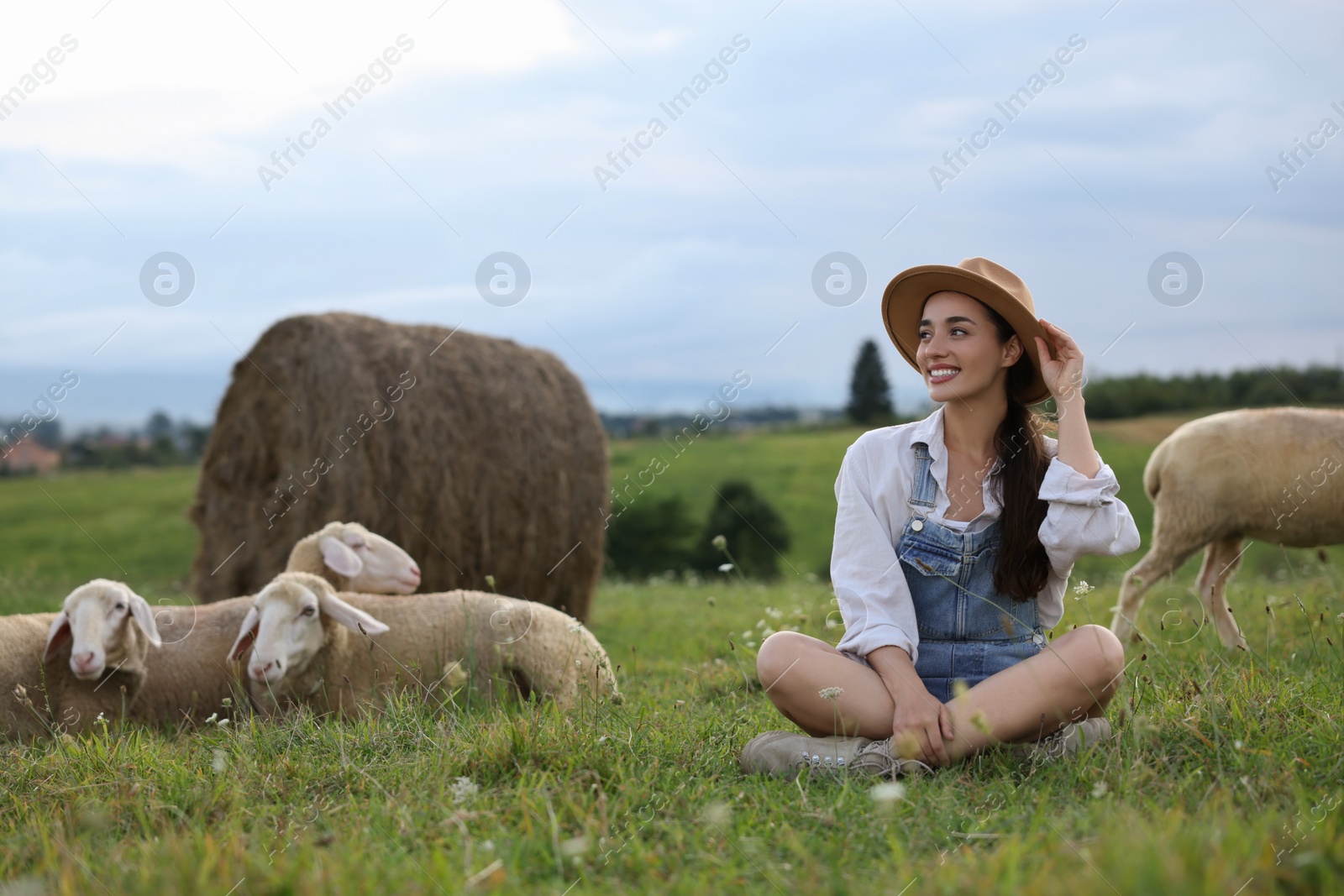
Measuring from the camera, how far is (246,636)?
4723mm

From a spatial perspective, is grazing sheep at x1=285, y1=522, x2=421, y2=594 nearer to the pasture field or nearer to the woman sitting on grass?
the pasture field

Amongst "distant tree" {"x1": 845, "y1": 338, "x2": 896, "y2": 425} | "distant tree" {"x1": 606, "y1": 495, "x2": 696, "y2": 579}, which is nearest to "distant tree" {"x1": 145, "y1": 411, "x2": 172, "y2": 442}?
"distant tree" {"x1": 606, "y1": 495, "x2": 696, "y2": 579}

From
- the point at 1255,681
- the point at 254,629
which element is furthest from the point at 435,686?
the point at 1255,681

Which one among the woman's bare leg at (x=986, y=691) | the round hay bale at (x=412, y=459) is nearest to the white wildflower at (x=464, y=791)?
the woman's bare leg at (x=986, y=691)

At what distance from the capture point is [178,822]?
9.22ft

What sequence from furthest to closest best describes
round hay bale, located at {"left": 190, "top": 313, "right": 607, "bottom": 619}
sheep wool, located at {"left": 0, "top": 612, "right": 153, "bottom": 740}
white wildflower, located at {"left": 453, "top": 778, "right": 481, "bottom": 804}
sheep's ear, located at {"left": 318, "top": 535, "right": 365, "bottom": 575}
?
round hay bale, located at {"left": 190, "top": 313, "right": 607, "bottom": 619}, sheep's ear, located at {"left": 318, "top": 535, "right": 365, "bottom": 575}, sheep wool, located at {"left": 0, "top": 612, "right": 153, "bottom": 740}, white wildflower, located at {"left": 453, "top": 778, "right": 481, "bottom": 804}

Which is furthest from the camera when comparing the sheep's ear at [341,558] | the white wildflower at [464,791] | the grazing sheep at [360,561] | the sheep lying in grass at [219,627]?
the grazing sheep at [360,561]

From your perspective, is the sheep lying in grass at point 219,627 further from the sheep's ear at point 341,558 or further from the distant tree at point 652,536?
the distant tree at point 652,536

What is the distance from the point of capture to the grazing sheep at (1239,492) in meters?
5.54

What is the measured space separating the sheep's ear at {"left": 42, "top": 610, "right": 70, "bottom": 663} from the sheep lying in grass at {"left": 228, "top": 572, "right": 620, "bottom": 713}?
71 cm

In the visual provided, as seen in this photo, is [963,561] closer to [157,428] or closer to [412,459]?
[412,459]

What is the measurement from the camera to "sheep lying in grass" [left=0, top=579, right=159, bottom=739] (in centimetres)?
446

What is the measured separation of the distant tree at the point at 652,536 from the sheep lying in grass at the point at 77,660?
834 inches

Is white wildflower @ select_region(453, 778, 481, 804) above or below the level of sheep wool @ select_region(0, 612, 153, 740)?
above
